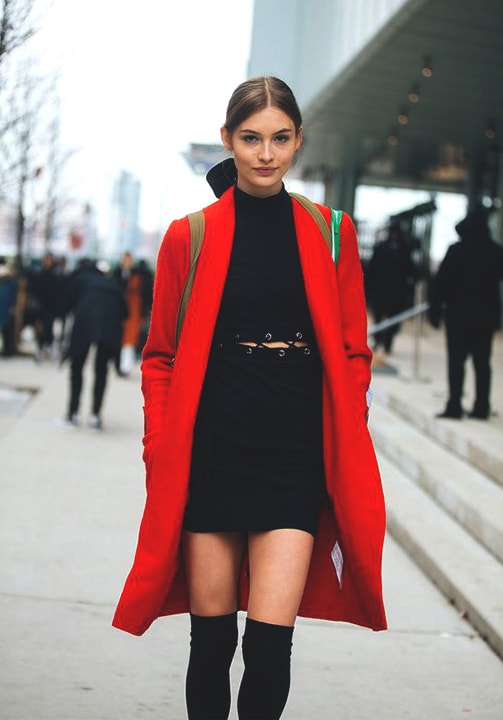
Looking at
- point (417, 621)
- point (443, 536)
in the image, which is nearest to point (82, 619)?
point (417, 621)

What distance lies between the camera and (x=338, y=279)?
2.90 meters

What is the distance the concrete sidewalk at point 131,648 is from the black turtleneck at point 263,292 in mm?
1701

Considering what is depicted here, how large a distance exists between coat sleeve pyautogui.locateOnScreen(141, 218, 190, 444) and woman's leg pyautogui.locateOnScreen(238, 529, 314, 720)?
1.40 feet

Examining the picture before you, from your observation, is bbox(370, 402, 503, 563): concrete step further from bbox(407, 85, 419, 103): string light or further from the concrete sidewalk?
bbox(407, 85, 419, 103): string light

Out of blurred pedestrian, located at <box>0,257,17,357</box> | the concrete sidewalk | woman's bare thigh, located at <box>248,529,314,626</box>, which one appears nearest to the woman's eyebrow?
woman's bare thigh, located at <box>248,529,314,626</box>

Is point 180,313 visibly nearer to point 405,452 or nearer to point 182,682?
point 182,682

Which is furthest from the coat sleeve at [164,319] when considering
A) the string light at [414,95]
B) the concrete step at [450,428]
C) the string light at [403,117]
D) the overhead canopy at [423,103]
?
the string light at [403,117]

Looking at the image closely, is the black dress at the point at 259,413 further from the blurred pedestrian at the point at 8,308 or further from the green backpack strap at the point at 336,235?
the blurred pedestrian at the point at 8,308

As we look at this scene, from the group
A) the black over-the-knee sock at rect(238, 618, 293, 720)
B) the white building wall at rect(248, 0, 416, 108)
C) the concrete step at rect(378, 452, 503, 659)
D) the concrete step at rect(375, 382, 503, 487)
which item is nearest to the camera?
the black over-the-knee sock at rect(238, 618, 293, 720)

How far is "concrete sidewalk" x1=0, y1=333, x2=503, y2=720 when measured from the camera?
4.00 metres

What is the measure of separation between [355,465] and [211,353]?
46cm

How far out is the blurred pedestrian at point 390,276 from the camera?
49.7 ft

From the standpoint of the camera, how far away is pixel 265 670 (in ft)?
8.71

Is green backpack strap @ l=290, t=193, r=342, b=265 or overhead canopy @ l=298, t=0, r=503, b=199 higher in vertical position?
overhead canopy @ l=298, t=0, r=503, b=199
